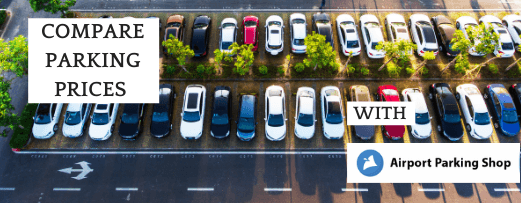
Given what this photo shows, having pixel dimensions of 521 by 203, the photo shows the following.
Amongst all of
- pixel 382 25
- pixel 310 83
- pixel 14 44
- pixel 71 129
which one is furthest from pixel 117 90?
pixel 382 25

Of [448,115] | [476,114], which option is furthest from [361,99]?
[476,114]

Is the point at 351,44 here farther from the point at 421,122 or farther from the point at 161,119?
the point at 161,119

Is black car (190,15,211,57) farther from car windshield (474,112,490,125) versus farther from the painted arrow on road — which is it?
car windshield (474,112,490,125)

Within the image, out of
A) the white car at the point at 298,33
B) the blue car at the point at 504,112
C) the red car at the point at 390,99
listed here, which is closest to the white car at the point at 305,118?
the white car at the point at 298,33

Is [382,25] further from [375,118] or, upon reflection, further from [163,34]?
[163,34]

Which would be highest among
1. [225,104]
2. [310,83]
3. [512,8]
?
[512,8]
